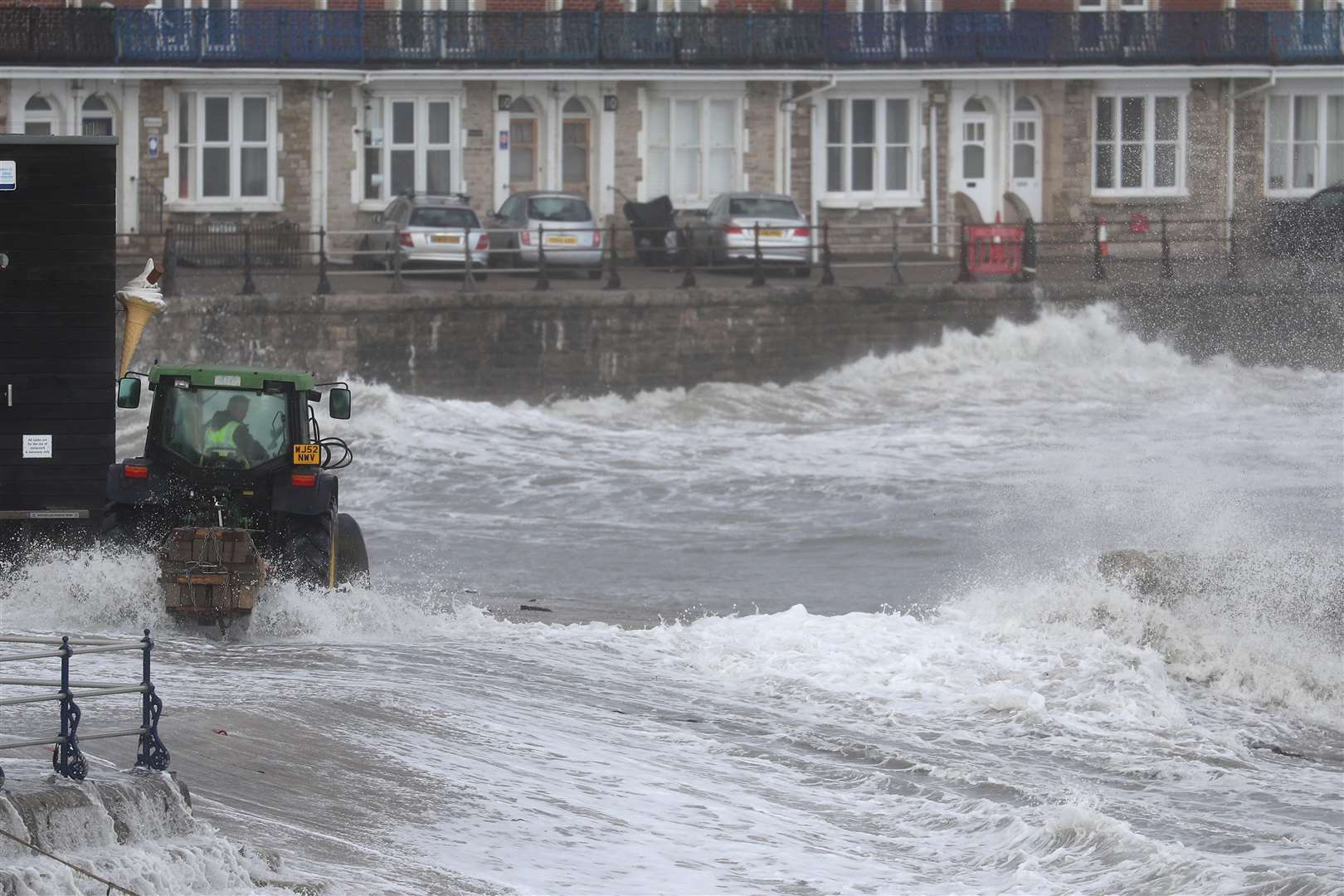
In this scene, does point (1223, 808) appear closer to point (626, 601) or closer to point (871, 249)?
point (626, 601)

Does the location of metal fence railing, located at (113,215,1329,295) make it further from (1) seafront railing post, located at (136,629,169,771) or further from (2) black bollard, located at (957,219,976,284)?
(1) seafront railing post, located at (136,629,169,771)

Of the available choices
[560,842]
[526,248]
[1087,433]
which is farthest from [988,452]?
[560,842]

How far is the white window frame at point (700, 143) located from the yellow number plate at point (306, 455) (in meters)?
25.4

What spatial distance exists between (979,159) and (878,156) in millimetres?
2144

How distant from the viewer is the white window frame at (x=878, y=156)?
4169cm

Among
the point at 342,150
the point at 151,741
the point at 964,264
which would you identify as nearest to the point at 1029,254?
the point at 964,264

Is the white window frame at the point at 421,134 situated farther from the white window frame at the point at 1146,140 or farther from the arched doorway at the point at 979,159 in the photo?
the white window frame at the point at 1146,140

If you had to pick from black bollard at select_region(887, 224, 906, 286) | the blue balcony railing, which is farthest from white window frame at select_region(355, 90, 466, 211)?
black bollard at select_region(887, 224, 906, 286)

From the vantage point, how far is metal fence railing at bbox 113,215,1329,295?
3453 centimetres

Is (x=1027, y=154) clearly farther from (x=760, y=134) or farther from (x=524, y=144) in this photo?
(x=524, y=144)

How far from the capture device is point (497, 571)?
21.7 meters

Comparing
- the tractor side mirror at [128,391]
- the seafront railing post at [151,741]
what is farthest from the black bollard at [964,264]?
the seafront railing post at [151,741]

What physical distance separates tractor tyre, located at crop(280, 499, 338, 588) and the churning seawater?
0.19 meters

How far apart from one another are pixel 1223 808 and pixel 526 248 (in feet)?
80.2
